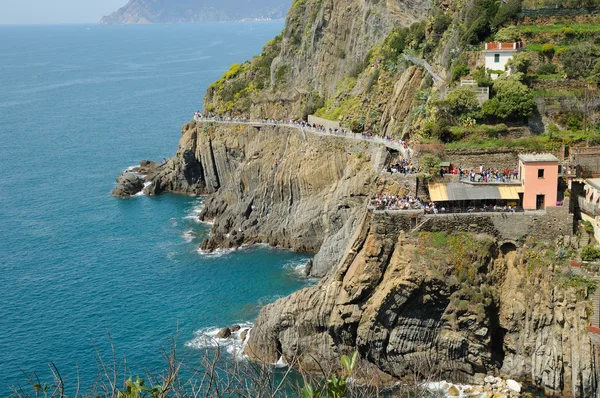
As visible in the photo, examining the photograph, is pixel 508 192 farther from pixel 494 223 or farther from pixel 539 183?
pixel 494 223

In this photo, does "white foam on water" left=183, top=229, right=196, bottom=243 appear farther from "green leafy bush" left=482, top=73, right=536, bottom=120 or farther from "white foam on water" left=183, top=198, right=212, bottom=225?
"green leafy bush" left=482, top=73, right=536, bottom=120

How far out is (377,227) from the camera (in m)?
48.6

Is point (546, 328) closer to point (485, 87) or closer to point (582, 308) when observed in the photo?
point (582, 308)

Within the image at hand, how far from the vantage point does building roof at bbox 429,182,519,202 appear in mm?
49656

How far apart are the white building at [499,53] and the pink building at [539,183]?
14.4 meters

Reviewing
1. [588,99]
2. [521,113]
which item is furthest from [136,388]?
[588,99]

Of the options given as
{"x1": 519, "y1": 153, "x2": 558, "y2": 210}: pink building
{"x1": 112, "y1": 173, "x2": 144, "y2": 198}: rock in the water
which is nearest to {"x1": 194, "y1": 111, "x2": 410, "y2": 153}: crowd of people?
{"x1": 112, "y1": 173, "x2": 144, "y2": 198}: rock in the water

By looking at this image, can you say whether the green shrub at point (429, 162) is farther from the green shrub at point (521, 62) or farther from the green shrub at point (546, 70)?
the green shrub at point (546, 70)

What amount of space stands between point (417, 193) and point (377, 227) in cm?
591

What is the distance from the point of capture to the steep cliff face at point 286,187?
2606 inches

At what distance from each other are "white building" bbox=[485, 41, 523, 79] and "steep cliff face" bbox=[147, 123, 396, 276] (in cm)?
1150

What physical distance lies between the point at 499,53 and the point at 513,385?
29.3m

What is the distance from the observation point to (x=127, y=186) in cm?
9269

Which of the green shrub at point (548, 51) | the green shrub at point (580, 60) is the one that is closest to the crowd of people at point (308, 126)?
the green shrub at point (548, 51)
